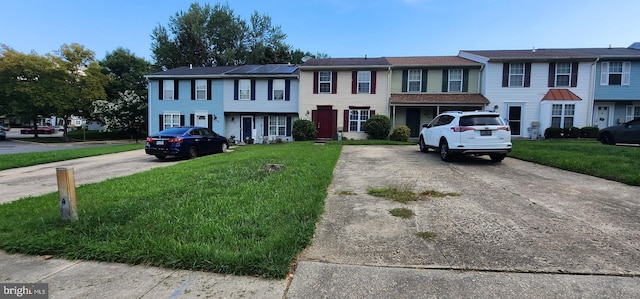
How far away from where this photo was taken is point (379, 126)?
66.1 feet

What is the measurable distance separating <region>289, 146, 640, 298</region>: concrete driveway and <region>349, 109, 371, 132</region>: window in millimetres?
15259

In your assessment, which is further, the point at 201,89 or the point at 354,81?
the point at 201,89

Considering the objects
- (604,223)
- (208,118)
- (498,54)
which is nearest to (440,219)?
(604,223)

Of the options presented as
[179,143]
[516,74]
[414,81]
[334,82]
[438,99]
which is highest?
[516,74]

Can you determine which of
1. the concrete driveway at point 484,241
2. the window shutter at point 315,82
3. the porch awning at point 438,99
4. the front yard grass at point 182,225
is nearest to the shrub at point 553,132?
the porch awning at point 438,99

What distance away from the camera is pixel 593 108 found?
68.5ft

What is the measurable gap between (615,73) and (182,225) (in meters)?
26.1

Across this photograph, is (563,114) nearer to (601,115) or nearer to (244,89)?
(601,115)

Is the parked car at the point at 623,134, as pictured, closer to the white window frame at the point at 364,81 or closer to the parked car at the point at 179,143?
the white window frame at the point at 364,81

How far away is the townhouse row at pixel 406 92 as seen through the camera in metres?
20.0

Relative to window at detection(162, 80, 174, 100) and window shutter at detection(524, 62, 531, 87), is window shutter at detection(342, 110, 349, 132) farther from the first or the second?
window at detection(162, 80, 174, 100)

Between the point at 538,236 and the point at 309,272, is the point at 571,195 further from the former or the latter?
the point at 309,272

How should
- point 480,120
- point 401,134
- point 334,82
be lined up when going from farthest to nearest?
point 334,82, point 401,134, point 480,120

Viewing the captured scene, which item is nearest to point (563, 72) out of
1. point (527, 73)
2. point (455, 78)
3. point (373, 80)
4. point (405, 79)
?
point (527, 73)
